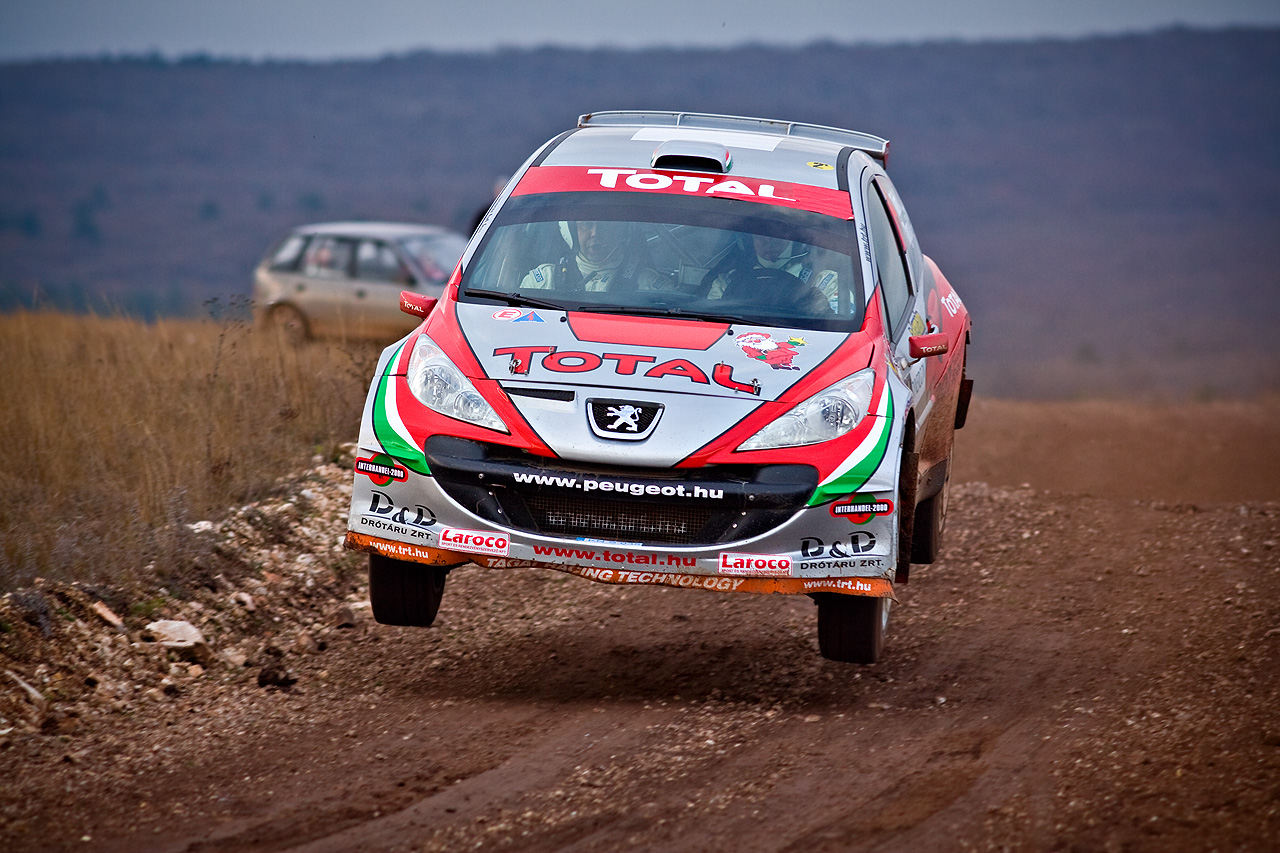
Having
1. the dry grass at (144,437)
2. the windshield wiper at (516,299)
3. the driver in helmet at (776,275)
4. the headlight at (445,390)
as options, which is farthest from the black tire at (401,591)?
the driver in helmet at (776,275)

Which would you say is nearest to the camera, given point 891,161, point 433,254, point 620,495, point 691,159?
point 620,495

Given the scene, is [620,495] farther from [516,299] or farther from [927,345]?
[927,345]

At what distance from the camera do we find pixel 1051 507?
8.98m

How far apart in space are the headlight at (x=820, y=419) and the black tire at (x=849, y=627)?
66cm

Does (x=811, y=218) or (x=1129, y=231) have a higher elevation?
(x=811, y=218)

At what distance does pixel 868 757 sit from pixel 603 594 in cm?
259

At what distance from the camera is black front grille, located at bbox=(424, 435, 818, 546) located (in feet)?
16.0

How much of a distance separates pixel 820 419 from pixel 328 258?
1452cm

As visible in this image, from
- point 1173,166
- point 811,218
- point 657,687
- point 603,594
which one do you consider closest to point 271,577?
point 603,594

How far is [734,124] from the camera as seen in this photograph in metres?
7.23

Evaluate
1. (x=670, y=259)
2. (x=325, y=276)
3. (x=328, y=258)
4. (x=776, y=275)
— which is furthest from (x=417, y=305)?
(x=328, y=258)

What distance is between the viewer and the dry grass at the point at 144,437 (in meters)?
6.46

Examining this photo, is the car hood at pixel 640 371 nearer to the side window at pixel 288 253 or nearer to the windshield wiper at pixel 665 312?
the windshield wiper at pixel 665 312

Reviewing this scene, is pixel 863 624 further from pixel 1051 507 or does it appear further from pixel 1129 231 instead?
pixel 1129 231
